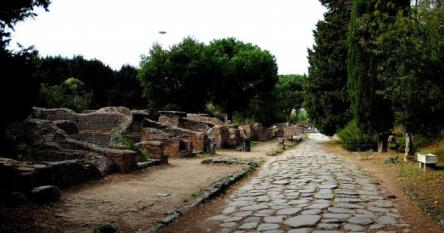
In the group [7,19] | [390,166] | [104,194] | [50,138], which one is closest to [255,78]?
[390,166]

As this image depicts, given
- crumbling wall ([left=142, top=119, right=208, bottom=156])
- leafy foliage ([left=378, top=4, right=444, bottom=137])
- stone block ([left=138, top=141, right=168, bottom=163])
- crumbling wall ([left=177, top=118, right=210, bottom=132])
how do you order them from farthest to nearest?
crumbling wall ([left=177, top=118, right=210, bottom=132]) → crumbling wall ([left=142, top=119, right=208, bottom=156]) → stone block ([left=138, top=141, right=168, bottom=163]) → leafy foliage ([left=378, top=4, right=444, bottom=137])

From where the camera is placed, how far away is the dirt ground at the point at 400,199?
6544 mm

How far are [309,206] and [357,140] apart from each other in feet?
48.0

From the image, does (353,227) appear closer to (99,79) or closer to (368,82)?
(368,82)

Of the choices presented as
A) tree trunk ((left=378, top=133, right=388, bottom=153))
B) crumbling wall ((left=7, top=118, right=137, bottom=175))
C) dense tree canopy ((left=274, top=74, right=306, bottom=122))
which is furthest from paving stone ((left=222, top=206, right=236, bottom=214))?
dense tree canopy ((left=274, top=74, right=306, bottom=122))

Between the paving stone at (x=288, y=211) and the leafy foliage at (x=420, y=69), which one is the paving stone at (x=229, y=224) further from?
the leafy foliage at (x=420, y=69)

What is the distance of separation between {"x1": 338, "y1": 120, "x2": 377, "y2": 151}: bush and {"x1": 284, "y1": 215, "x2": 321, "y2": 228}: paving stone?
1436 centimetres

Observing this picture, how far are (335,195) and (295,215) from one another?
215 cm

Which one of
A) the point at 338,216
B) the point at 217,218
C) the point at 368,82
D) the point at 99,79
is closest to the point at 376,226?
the point at 338,216

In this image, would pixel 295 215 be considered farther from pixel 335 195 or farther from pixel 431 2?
pixel 431 2

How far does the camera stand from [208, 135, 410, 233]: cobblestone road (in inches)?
254

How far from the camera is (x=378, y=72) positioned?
1788 cm

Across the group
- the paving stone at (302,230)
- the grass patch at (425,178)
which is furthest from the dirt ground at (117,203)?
the grass patch at (425,178)

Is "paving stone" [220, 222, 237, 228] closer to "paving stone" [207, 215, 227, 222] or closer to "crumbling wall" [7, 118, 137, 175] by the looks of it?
"paving stone" [207, 215, 227, 222]
